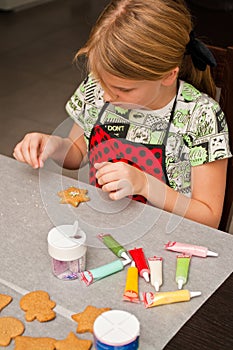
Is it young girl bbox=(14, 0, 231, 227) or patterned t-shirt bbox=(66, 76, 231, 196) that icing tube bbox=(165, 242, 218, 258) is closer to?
young girl bbox=(14, 0, 231, 227)

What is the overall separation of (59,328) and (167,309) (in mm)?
179

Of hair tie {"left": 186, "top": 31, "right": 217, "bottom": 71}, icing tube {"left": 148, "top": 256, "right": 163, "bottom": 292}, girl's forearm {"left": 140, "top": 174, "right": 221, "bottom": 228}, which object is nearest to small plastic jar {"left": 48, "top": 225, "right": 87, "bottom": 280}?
icing tube {"left": 148, "top": 256, "right": 163, "bottom": 292}

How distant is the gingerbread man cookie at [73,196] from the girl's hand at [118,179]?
60mm

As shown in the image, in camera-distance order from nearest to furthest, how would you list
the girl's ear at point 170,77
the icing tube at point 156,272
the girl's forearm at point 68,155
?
the icing tube at point 156,272
the girl's ear at point 170,77
the girl's forearm at point 68,155

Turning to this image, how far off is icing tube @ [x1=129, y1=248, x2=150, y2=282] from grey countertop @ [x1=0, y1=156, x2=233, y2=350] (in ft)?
0.04

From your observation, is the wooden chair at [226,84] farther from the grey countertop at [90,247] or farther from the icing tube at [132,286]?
the icing tube at [132,286]

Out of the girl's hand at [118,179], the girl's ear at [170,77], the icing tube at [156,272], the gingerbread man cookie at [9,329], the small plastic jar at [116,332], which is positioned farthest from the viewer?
the girl's ear at [170,77]

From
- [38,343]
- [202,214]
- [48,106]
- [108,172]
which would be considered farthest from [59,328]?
[48,106]

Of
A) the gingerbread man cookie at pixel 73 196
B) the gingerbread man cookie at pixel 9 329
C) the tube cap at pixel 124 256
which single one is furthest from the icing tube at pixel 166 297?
the gingerbread man cookie at pixel 73 196

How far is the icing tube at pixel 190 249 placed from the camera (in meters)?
1.07

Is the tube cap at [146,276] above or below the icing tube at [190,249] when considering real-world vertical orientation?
below

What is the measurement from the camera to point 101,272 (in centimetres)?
103

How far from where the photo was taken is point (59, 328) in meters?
0.93

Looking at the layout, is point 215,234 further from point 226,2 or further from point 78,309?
point 226,2
